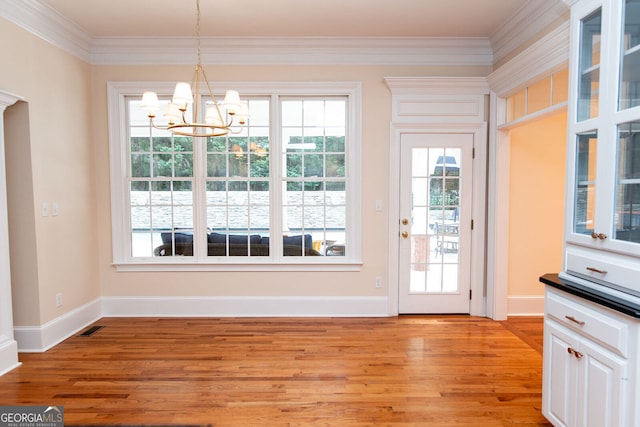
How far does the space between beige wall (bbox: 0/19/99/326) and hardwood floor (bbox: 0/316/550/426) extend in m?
0.54

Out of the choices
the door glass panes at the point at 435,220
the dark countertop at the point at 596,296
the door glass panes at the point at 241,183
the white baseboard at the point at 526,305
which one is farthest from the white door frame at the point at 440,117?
the dark countertop at the point at 596,296

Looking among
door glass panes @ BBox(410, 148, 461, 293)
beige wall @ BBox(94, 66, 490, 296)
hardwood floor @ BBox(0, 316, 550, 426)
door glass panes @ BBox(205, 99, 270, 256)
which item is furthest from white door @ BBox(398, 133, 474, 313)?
door glass panes @ BBox(205, 99, 270, 256)

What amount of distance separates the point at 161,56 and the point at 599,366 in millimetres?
4505

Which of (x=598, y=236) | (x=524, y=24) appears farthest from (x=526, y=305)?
(x=524, y=24)

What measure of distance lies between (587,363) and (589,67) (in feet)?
5.18

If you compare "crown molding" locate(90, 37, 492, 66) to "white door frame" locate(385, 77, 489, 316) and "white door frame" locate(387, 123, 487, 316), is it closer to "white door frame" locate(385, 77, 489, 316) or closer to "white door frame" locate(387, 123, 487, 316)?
"white door frame" locate(385, 77, 489, 316)

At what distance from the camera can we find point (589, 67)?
2.11 m

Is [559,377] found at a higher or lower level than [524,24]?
lower

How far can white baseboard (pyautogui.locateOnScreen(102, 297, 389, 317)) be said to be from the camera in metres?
4.26

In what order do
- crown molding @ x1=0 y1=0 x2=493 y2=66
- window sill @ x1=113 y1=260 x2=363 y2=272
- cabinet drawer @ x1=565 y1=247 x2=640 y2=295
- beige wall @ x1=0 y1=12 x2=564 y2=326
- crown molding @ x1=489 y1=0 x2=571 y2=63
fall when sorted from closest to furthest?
cabinet drawer @ x1=565 y1=247 x2=640 y2=295 → crown molding @ x1=489 y1=0 x2=571 y2=63 → beige wall @ x1=0 y1=12 x2=564 y2=326 → crown molding @ x1=0 y1=0 x2=493 y2=66 → window sill @ x1=113 y1=260 x2=363 y2=272

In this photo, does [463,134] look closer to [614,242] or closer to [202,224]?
[614,242]

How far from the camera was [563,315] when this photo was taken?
2.10m

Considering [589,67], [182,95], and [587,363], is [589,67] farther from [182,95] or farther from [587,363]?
[182,95]

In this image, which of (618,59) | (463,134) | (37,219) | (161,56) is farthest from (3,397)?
(463,134)
